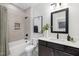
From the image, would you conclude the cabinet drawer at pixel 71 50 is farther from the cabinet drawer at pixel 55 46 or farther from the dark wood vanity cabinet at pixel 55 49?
the cabinet drawer at pixel 55 46

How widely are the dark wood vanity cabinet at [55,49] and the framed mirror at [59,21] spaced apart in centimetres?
42

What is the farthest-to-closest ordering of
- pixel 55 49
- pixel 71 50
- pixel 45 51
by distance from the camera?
pixel 45 51
pixel 55 49
pixel 71 50

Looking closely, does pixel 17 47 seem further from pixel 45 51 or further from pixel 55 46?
pixel 55 46

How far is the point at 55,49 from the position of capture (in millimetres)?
1902

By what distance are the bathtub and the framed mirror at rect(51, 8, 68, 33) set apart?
867 mm

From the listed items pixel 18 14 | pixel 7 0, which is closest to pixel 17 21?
pixel 18 14

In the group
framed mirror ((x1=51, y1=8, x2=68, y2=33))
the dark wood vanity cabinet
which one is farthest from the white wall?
the dark wood vanity cabinet

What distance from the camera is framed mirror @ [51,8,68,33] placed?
2039 millimetres

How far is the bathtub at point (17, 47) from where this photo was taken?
1.95m

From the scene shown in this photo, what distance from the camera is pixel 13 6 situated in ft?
6.31

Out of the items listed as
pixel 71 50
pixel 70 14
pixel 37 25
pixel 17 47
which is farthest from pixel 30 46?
pixel 70 14

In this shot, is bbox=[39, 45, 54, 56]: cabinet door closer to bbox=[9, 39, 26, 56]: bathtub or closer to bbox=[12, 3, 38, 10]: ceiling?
bbox=[9, 39, 26, 56]: bathtub

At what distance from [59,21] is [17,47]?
1.22 m

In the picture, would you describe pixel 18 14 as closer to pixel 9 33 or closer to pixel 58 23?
pixel 9 33
